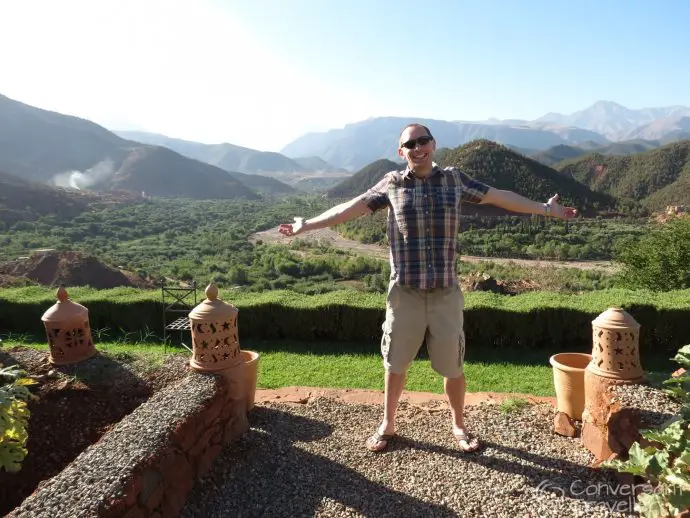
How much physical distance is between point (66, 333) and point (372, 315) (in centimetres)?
387

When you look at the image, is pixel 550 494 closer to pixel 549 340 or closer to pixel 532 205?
pixel 532 205

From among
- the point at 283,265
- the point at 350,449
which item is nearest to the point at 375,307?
the point at 350,449

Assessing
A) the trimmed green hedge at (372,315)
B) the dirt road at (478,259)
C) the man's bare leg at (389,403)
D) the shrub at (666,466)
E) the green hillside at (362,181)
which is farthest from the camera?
the green hillside at (362,181)

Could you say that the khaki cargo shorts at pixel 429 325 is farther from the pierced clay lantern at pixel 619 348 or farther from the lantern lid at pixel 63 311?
the lantern lid at pixel 63 311

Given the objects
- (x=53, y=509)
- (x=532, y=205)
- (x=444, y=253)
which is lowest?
(x=53, y=509)

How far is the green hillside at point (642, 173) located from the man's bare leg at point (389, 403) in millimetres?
39080

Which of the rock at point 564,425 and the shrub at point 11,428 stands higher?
the shrub at point 11,428

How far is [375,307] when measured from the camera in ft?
22.1

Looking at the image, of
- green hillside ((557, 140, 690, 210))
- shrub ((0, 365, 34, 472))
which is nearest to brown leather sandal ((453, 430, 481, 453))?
shrub ((0, 365, 34, 472))

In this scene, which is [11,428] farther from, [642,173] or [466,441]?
[642,173]

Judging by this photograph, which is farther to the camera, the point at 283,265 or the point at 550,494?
the point at 283,265

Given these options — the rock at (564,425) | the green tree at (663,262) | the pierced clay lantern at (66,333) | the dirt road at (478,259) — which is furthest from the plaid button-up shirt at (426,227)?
the dirt road at (478,259)

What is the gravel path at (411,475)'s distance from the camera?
2641 mm

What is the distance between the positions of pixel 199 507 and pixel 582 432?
251 cm
